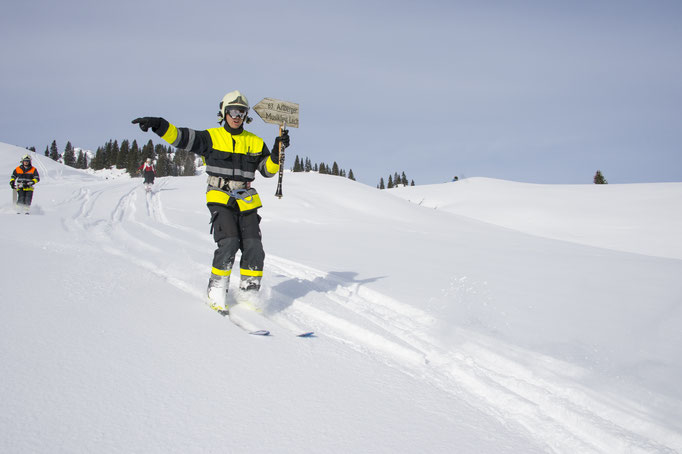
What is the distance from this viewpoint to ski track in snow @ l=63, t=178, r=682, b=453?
7.53 feet

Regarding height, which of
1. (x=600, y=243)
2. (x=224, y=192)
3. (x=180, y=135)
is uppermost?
(x=180, y=135)

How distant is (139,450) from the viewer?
4.97ft

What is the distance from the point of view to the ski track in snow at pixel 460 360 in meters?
2.29

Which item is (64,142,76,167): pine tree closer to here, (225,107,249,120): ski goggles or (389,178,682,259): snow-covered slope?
(389,178,682,259): snow-covered slope

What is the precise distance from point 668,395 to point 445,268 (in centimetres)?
370

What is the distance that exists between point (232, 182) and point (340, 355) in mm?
2149

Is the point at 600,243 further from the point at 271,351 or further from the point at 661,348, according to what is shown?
the point at 271,351

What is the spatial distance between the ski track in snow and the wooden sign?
3.91 m

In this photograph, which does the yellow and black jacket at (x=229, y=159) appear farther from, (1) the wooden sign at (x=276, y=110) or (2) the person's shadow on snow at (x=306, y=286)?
(1) the wooden sign at (x=276, y=110)

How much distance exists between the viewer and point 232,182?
420 centimetres

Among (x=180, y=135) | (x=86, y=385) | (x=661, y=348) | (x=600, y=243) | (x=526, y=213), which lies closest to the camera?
(x=86, y=385)

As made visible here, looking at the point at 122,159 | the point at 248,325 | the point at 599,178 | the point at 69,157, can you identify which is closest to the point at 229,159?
the point at 248,325

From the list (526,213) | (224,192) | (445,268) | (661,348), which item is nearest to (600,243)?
(526,213)

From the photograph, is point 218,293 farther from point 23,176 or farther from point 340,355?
point 23,176
